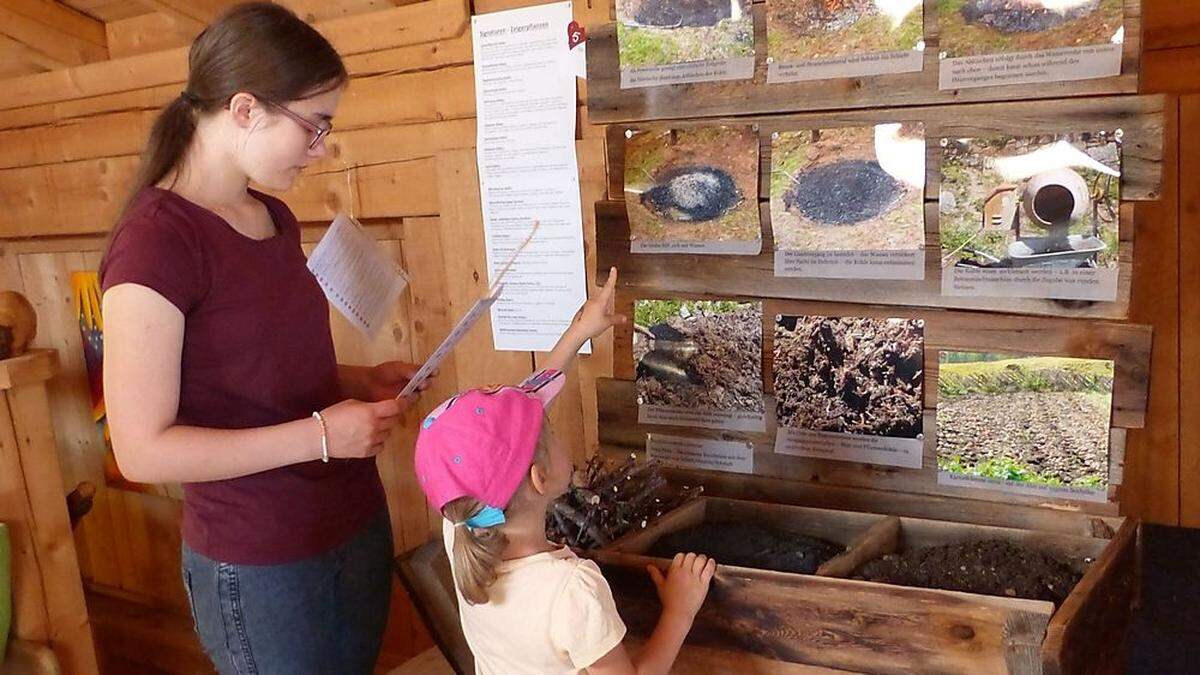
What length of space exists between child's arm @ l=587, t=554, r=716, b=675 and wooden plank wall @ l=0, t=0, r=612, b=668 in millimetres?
837

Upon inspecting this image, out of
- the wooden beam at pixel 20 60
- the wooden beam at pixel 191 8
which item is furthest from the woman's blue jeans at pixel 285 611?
the wooden beam at pixel 20 60

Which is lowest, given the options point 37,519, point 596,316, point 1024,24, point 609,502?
point 37,519

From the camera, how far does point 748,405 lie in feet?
6.21

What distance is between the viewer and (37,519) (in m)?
2.14

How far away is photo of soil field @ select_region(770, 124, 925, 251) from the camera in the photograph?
167 cm

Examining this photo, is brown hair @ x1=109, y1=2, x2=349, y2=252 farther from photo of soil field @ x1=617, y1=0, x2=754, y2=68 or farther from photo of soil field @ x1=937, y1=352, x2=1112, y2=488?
photo of soil field @ x1=937, y1=352, x2=1112, y2=488

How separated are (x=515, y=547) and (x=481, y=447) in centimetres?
15

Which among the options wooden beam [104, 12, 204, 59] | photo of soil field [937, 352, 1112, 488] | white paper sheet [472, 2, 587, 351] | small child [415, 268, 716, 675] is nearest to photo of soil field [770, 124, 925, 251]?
photo of soil field [937, 352, 1112, 488]

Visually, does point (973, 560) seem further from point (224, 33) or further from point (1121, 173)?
point (224, 33)

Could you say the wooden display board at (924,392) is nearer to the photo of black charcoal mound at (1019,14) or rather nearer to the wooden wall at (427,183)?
the photo of black charcoal mound at (1019,14)

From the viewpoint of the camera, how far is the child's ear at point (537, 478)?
129cm

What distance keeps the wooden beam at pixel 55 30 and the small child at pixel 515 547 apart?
2227 millimetres

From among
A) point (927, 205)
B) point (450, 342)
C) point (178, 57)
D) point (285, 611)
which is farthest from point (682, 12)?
point (178, 57)

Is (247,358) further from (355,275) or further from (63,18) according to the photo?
(63,18)
